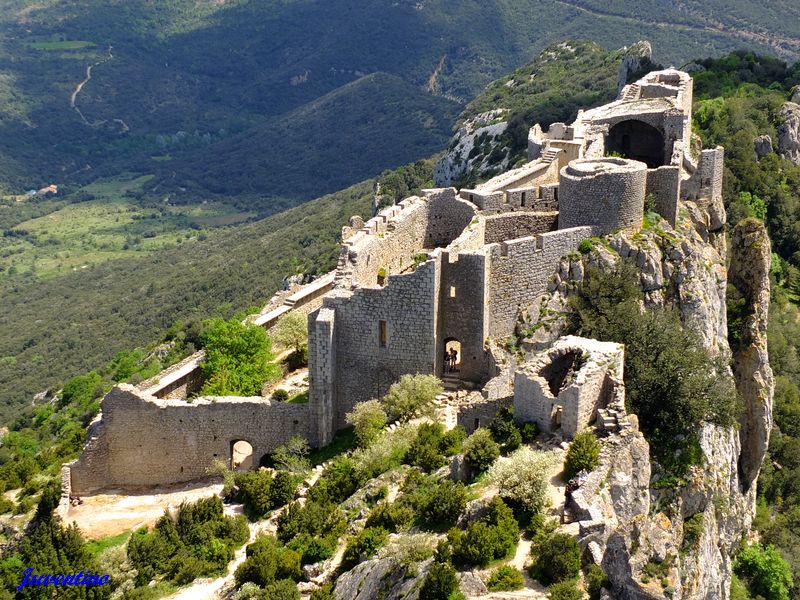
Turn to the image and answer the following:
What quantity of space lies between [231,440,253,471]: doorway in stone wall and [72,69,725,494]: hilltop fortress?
1.97 ft

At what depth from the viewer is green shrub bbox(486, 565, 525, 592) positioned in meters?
19.9

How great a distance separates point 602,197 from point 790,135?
→ 1252 inches

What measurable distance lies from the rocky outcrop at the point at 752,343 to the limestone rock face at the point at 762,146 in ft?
52.1

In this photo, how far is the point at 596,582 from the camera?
19.6 meters

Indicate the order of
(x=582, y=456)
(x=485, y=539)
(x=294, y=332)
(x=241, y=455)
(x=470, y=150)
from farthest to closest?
(x=470, y=150), (x=294, y=332), (x=241, y=455), (x=582, y=456), (x=485, y=539)

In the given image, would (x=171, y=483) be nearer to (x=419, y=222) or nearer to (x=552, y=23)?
(x=419, y=222)

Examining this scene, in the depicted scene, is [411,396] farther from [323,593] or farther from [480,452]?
[323,593]

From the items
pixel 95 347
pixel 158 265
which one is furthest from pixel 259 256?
pixel 158 265

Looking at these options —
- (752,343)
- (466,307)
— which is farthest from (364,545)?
(752,343)

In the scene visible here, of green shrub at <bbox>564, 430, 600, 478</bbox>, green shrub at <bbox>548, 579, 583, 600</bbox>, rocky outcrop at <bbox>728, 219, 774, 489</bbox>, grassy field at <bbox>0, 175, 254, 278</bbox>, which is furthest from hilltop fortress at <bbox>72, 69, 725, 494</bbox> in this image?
grassy field at <bbox>0, 175, 254, 278</bbox>

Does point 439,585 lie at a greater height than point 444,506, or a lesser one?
lesser

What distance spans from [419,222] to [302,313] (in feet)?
17.8

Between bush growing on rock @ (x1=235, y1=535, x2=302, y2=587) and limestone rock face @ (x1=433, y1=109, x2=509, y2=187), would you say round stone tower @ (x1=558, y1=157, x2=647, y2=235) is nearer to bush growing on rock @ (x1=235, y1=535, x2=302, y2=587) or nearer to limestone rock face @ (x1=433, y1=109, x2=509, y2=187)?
bush growing on rock @ (x1=235, y1=535, x2=302, y2=587)

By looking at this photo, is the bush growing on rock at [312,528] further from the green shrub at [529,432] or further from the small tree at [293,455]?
the green shrub at [529,432]
